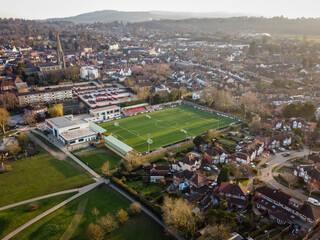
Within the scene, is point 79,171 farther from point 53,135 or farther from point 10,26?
point 10,26

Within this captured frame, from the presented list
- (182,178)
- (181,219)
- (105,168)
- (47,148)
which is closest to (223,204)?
(181,219)

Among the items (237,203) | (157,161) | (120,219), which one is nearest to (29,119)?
(157,161)

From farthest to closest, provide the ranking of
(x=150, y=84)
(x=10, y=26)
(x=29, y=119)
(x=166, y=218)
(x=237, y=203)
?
(x=10, y=26), (x=150, y=84), (x=29, y=119), (x=237, y=203), (x=166, y=218)

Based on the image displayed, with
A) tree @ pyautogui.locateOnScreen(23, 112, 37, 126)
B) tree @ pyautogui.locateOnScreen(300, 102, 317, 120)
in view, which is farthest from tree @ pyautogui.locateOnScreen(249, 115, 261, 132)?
tree @ pyautogui.locateOnScreen(23, 112, 37, 126)

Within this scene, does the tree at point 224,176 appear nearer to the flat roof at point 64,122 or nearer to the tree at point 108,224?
the tree at point 108,224

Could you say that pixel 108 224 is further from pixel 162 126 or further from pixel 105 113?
pixel 105 113

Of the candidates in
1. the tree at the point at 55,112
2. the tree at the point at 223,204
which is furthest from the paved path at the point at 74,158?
the tree at the point at 223,204
